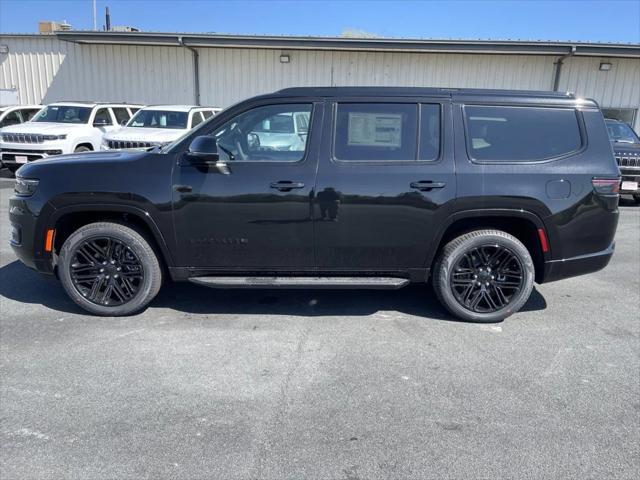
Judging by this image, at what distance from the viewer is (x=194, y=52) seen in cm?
1738

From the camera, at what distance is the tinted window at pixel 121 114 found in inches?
519

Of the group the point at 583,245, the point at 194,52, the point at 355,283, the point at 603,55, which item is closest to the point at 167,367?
the point at 355,283

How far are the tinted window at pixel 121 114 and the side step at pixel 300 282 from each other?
1054 centimetres

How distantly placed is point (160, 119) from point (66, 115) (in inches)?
109

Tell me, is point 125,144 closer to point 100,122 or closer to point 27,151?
point 100,122

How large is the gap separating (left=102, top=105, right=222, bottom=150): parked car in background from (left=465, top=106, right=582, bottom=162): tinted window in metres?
7.60

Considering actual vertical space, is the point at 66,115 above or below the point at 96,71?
below

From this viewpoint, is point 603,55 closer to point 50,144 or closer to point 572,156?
point 572,156

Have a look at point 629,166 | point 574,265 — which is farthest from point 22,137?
point 629,166

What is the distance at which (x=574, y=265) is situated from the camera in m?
4.22

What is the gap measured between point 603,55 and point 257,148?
1637 cm

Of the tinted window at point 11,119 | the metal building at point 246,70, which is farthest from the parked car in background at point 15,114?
the metal building at point 246,70

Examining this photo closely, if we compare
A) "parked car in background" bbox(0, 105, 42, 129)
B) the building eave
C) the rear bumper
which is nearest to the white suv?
"parked car in background" bbox(0, 105, 42, 129)

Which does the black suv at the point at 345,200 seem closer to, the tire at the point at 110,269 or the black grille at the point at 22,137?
the tire at the point at 110,269
